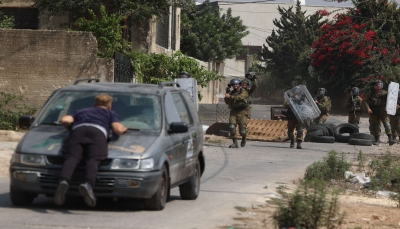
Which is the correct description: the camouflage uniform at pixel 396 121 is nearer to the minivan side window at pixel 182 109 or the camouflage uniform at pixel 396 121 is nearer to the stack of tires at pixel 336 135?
the stack of tires at pixel 336 135

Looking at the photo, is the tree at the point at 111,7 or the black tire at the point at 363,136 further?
the tree at the point at 111,7

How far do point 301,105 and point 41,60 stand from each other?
731cm

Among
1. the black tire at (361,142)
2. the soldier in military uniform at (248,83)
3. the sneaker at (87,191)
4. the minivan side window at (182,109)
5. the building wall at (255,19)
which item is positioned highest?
the building wall at (255,19)

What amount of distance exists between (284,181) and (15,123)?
442 inches

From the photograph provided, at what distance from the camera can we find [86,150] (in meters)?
9.06

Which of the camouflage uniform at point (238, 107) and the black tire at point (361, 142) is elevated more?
the camouflage uniform at point (238, 107)

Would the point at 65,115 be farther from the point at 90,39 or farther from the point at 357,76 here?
the point at 357,76

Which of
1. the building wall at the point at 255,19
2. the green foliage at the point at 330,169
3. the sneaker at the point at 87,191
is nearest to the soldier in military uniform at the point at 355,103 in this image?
the green foliage at the point at 330,169

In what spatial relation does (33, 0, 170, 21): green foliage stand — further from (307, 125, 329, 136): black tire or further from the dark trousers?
the dark trousers

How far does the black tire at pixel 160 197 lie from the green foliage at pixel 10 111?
14.2m

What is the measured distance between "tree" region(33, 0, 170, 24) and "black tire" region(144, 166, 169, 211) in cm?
1785

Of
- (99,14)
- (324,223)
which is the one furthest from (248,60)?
(324,223)

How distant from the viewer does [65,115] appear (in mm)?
10016

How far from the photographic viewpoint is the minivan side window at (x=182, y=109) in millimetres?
10828
